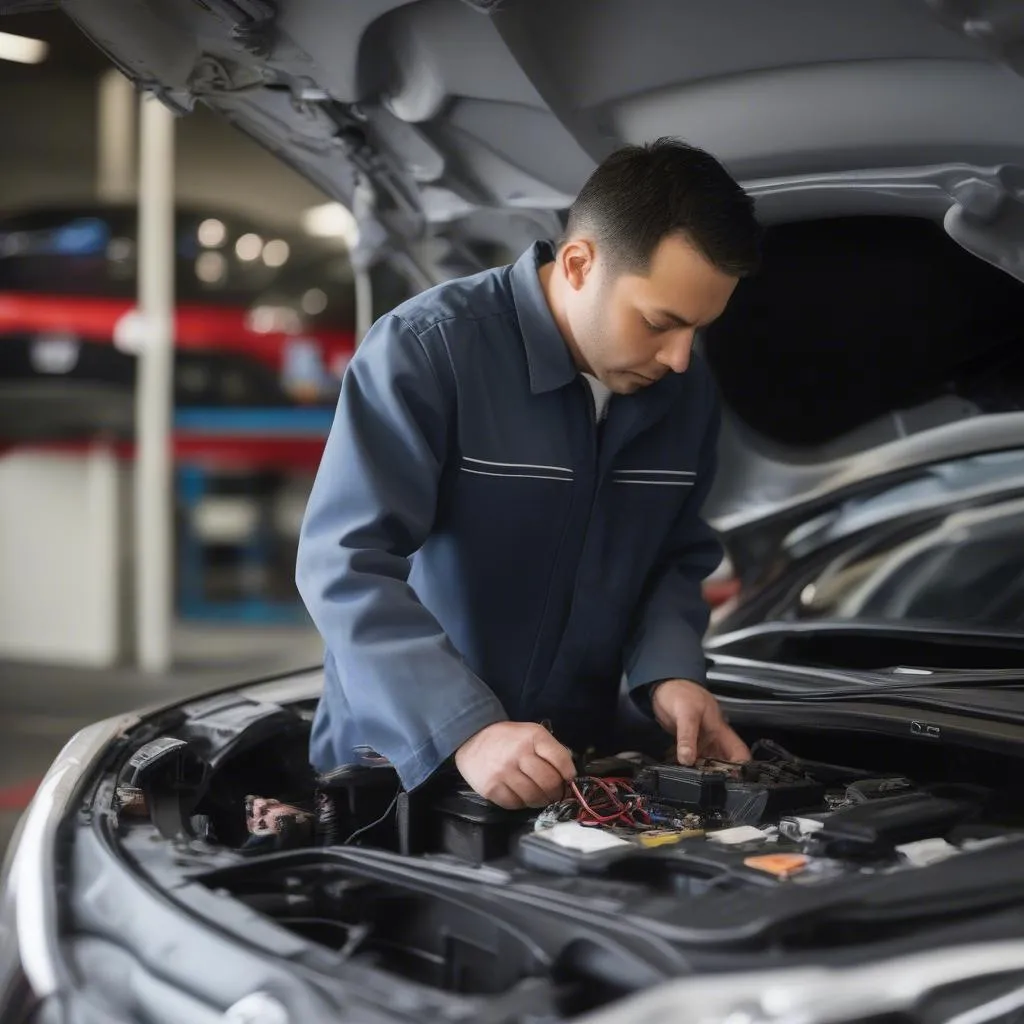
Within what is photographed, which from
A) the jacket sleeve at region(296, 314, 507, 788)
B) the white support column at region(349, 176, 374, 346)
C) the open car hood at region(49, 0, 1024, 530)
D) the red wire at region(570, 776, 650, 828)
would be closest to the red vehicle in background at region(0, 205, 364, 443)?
the white support column at region(349, 176, 374, 346)

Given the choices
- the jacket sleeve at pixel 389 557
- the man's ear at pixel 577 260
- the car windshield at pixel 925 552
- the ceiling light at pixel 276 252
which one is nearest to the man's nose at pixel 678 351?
the man's ear at pixel 577 260

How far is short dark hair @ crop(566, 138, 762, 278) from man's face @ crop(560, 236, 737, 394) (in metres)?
0.01

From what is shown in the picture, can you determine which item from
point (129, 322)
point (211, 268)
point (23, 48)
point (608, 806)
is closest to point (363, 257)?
point (608, 806)

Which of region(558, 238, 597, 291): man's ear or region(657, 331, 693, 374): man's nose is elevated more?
region(558, 238, 597, 291): man's ear

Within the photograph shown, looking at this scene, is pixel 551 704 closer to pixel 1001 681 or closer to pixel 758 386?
pixel 1001 681

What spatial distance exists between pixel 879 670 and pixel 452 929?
866mm

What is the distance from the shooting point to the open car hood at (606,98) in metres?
1.32

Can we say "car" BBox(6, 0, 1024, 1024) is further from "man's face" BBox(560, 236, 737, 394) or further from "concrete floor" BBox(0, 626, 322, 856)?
"concrete floor" BBox(0, 626, 322, 856)

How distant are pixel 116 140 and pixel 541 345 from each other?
221 inches

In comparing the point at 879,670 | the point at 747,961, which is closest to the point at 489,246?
the point at 879,670

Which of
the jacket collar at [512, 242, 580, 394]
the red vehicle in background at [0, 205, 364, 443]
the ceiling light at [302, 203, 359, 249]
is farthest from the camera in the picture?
the ceiling light at [302, 203, 359, 249]

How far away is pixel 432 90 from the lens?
1560 mm

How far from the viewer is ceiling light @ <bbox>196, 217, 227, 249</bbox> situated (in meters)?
6.38

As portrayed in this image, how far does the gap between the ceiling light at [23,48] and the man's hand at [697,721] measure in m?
2.31
